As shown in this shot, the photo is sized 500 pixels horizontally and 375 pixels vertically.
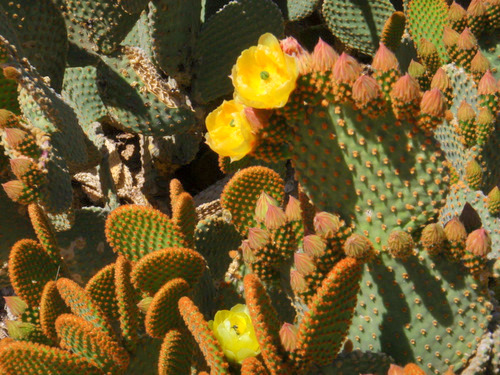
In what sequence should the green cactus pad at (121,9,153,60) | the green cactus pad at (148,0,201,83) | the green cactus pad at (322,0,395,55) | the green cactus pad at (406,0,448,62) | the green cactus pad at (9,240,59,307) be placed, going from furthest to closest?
1. the green cactus pad at (322,0,395,55)
2. the green cactus pad at (121,9,153,60)
3. the green cactus pad at (406,0,448,62)
4. the green cactus pad at (148,0,201,83)
5. the green cactus pad at (9,240,59,307)

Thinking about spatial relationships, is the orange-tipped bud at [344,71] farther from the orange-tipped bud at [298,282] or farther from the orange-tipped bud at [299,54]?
the orange-tipped bud at [298,282]

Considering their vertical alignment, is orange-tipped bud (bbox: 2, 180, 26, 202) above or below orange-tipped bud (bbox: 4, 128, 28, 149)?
below

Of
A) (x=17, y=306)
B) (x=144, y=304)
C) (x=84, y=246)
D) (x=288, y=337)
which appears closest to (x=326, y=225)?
(x=288, y=337)

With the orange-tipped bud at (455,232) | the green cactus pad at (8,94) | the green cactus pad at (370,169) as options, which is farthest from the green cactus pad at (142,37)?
the orange-tipped bud at (455,232)

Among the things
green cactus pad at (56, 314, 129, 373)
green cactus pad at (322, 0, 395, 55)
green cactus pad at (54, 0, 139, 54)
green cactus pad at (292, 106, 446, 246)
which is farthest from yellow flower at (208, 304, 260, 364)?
green cactus pad at (322, 0, 395, 55)

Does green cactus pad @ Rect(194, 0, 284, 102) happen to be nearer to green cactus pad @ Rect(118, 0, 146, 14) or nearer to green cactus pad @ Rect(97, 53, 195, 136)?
green cactus pad @ Rect(97, 53, 195, 136)

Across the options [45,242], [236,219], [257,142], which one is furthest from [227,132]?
[45,242]

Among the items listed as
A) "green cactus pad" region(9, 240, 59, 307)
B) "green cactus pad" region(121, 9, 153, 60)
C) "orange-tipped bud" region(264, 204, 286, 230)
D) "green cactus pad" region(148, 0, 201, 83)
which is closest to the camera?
"orange-tipped bud" region(264, 204, 286, 230)

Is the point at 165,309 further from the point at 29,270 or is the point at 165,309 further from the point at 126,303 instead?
the point at 29,270
